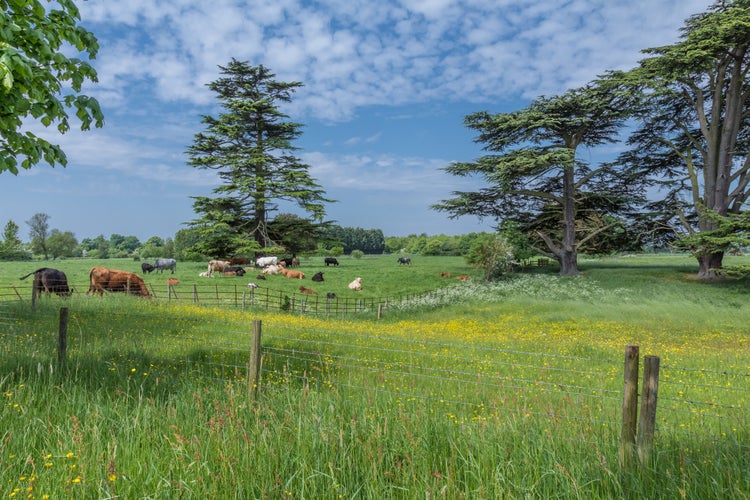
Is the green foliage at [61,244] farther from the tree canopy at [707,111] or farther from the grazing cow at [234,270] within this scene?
the tree canopy at [707,111]

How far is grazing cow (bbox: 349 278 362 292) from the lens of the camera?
3525 centimetres

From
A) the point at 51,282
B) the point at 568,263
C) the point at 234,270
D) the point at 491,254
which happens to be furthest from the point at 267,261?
the point at 568,263

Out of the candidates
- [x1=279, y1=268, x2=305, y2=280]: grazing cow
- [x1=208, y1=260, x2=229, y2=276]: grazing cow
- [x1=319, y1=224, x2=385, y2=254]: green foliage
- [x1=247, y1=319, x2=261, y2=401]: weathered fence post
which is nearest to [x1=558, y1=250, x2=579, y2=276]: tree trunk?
[x1=279, y1=268, x2=305, y2=280]: grazing cow

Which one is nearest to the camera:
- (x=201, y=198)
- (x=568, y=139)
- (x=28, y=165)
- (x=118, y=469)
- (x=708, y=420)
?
(x=118, y=469)

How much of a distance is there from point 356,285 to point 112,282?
57.4 ft

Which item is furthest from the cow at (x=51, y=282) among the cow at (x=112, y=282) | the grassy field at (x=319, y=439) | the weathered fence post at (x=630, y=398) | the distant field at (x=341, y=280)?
the weathered fence post at (x=630, y=398)

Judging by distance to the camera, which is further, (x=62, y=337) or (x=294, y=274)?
(x=294, y=274)

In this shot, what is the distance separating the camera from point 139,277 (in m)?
24.6

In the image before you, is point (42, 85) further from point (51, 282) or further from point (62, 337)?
point (51, 282)

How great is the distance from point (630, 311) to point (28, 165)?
27.1 metres

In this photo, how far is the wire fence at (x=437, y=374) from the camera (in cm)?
619

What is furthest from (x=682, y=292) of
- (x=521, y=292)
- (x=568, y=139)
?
(x=568, y=139)

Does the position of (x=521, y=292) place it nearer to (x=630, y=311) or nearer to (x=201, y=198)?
(x=630, y=311)

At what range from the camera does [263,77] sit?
4581 centimetres
